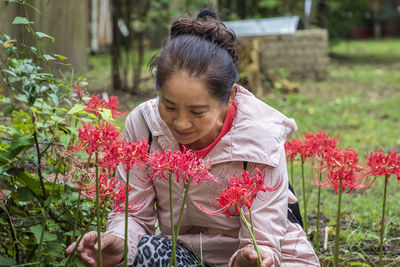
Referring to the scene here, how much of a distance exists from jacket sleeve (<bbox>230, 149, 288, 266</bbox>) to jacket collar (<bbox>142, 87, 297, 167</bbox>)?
5 centimetres

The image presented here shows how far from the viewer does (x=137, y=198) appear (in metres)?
2.26

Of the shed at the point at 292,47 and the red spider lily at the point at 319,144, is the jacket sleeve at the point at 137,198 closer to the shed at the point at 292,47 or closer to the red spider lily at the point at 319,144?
the red spider lily at the point at 319,144

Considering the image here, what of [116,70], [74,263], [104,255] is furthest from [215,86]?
[116,70]

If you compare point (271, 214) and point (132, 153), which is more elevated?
point (132, 153)

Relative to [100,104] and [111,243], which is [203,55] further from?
[111,243]

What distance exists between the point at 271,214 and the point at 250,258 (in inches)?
14.6

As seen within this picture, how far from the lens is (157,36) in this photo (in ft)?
41.9

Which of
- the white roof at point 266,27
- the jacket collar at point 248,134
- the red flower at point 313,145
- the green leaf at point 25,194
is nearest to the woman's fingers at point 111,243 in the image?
the green leaf at point 25,194

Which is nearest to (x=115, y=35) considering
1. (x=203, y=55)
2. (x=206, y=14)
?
(x=206, y=14)

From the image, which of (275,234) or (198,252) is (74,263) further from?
(275,234)

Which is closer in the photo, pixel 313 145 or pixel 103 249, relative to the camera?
pixel 103 249

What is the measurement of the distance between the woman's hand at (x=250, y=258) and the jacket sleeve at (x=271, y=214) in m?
0.14

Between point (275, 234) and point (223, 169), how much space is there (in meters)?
0.33

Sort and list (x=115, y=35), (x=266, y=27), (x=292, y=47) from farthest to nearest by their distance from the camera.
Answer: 1. (x=266, y=27)
2. (x=292, y=47)
3. (x=115, y=35)
